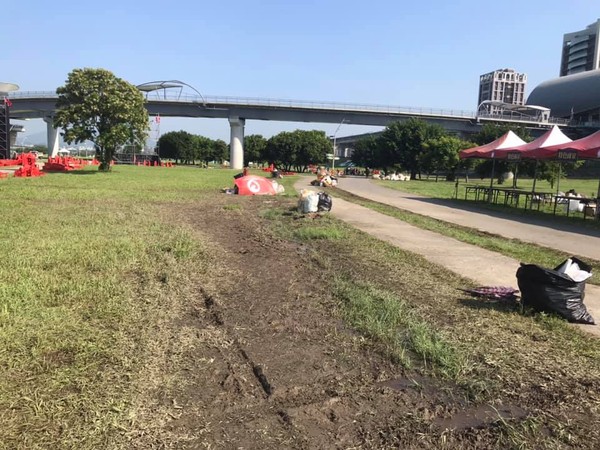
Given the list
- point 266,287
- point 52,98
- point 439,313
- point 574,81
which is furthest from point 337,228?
point 574,81

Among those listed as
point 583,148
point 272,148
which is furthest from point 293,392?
point 272,148

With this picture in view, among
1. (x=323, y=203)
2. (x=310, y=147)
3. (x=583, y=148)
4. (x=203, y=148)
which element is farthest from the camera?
(x=203, y=148)

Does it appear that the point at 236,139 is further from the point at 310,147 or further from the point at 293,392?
the point at 293,392

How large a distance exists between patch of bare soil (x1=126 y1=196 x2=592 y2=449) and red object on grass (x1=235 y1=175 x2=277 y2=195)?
58.2ft

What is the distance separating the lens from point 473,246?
10.5 meters

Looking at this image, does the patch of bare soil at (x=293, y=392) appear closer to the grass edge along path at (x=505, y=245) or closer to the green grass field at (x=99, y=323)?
the green grass field at (x=99, y=323)

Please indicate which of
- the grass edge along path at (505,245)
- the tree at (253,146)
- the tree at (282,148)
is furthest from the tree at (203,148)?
the grass edge along path at (505,245)

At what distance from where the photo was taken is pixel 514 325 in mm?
5184

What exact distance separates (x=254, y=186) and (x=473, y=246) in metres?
14.7

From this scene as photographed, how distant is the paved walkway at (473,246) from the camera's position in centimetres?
756

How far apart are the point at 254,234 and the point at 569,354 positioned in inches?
299

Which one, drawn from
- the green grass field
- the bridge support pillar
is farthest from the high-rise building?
the green grass field

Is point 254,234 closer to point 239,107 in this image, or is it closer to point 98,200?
point 98,200

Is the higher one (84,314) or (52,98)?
(52,98)
